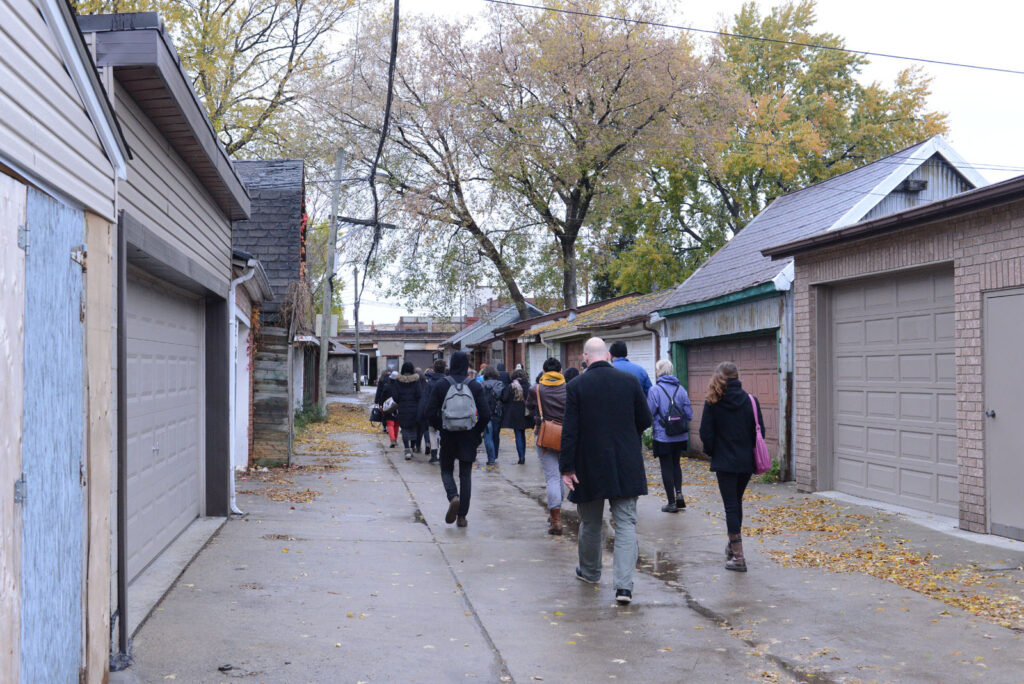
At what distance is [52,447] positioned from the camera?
405 cm

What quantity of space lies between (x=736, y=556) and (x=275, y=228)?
37.7 feet

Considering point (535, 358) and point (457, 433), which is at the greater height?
point (535, 358)

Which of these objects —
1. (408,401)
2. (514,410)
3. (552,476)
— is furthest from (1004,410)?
(408,401)

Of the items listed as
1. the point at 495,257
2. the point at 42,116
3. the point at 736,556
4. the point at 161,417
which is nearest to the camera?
the point at 42,116

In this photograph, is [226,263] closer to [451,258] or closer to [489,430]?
[489,430]

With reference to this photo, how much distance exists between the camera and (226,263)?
10.2m

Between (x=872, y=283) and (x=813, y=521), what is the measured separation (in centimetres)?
295

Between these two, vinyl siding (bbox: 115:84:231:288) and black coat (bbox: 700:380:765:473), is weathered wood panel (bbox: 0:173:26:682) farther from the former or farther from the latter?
black coat (bbox: 700:380:765:473)

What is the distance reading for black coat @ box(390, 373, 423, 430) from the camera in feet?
58.1

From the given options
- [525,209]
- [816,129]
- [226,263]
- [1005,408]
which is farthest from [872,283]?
[816,129]

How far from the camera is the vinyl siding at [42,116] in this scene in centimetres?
353

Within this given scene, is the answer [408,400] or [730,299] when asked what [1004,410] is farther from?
[408,400]

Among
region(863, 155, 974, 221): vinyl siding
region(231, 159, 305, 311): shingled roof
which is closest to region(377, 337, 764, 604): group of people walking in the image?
region(863, 155, 974, 221): vinyl siding

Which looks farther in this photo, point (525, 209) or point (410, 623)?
point (525, 209)
